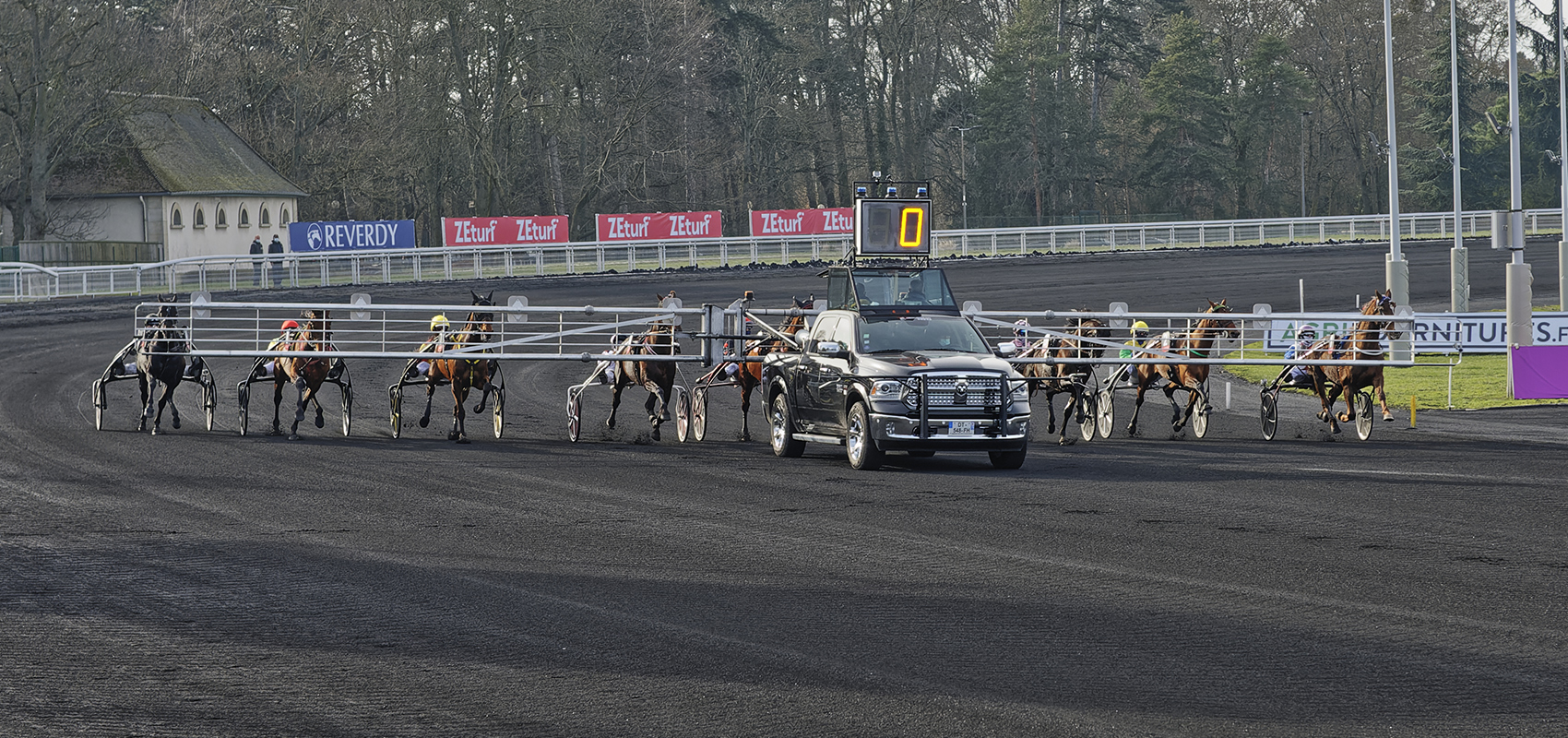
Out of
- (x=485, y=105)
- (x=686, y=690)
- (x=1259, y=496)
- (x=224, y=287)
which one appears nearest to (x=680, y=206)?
(x=485, y=105)

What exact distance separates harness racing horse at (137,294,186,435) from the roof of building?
45.0 metres

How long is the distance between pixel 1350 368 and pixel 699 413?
8613 mm

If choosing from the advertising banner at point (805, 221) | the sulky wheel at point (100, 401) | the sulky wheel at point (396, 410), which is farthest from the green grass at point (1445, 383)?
the advertising banner at point (805, 221)

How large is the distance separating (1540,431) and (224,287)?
39351mm

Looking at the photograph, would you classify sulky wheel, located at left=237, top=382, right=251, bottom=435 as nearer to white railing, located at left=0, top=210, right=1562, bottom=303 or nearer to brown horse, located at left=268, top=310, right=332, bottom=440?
brown horse, located at left=268, top=310, right=332, bottom=440

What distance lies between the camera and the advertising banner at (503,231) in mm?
Result: 57281

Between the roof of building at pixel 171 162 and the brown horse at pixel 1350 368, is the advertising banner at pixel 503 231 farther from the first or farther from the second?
Answer: the brown horse at pixel 1350 368

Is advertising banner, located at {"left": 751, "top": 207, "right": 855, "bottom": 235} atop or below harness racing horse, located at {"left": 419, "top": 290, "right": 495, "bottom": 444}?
atop

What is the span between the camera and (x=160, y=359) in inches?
880

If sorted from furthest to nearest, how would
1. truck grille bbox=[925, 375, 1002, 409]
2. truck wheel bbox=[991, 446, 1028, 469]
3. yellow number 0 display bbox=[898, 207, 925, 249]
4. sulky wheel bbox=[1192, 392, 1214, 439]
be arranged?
yellow number 0 display bbox=[898, 207, 925, 249] < sulky wheel bbox=[1192, 392, 1214, 439] < truck wheel bbox=[991, 446, 1028, 469] < truck grille bbox=[925, 375, 1002, 409]

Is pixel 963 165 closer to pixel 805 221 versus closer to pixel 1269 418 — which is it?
pixel 805 221

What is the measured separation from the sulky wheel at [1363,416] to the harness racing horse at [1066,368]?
352cm

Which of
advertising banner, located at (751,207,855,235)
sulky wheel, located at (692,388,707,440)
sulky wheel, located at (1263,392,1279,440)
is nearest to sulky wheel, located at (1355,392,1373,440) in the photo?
sulky wheel, located at (1263,392,1279,440)

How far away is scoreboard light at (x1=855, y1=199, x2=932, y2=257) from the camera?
2208cm
